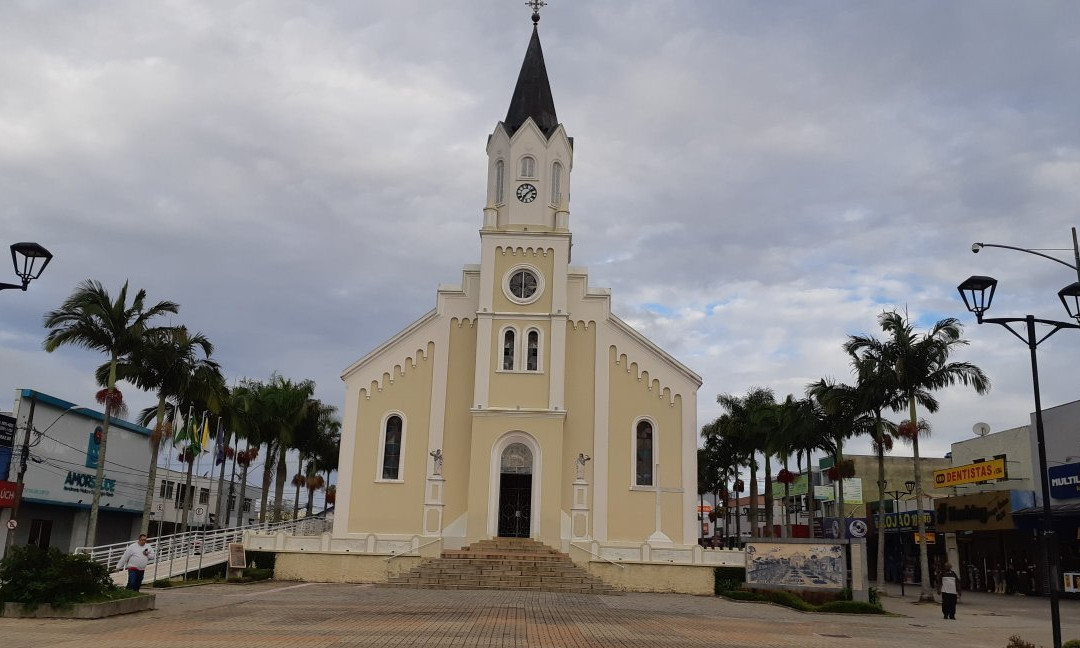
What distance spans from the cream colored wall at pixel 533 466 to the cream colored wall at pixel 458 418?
1.12 metres

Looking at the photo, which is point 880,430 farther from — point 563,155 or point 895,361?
point 563,155

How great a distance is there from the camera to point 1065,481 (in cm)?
3625

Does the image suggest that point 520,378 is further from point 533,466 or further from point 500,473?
point 500,473

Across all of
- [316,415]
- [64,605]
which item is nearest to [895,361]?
[64,605]

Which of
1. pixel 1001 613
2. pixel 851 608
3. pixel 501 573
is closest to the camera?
pixel 851 608

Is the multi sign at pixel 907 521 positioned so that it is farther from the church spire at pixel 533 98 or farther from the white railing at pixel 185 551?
the white railing at pixel 185 551

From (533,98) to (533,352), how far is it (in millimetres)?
12443

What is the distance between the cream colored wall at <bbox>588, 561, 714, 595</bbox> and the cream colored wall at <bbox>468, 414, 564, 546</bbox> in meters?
2.69

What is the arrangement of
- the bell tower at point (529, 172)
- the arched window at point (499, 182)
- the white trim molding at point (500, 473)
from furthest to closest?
the arched window at point (499, 182), the bell tower at point (529, 172), the white trim molding at point (500, 473)

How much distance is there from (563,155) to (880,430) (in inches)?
716

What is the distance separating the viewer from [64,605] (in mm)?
17234

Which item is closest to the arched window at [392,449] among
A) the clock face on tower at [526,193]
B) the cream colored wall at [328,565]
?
the cream colored wall at [328,565]

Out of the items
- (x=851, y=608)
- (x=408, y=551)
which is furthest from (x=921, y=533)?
(x=408, y=551)

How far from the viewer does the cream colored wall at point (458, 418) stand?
35.8 m
